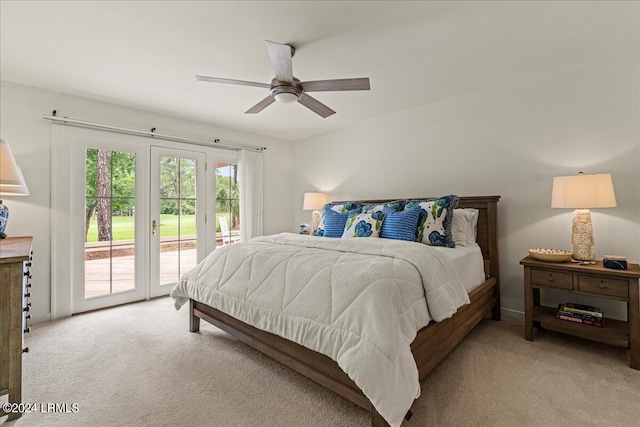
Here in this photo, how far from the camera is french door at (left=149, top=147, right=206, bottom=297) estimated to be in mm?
3656

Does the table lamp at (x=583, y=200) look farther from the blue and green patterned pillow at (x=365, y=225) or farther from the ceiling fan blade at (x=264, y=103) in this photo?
the ceiling fan blade at (x=264, y=103)

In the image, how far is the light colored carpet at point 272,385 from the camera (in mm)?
1523

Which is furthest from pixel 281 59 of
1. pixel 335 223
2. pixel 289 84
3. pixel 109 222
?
pixel 109 222

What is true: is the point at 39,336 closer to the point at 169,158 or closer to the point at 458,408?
the point at 169,158

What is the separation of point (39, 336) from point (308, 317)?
104 inches

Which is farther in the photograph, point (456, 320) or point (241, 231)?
point (241, 231)

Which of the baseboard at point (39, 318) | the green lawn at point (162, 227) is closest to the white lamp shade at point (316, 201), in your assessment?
the green lawn at point (162, 227)

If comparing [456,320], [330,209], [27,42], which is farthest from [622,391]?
[27,42]

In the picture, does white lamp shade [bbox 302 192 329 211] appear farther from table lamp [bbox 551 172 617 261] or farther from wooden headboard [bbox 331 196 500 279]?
table lamp [bbox 551 172 617 261]

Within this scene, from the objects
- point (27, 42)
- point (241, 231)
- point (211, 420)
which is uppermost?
point (27, 42)

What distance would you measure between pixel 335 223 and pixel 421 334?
1817 millimetres

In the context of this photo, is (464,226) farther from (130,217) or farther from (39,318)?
(39,318)

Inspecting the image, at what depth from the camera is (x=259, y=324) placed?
185 centimetres

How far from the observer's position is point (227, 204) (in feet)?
14.5
